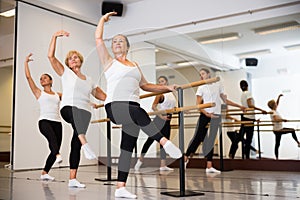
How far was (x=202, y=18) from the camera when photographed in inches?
241

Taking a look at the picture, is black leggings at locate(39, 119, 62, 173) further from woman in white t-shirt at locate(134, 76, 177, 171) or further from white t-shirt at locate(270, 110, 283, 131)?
white t-shirt at locate(270, 110, 283, 131)

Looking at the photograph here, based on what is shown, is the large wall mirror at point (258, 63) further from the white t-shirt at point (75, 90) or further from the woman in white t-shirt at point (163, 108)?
the white t-shirt at point (75, 90)

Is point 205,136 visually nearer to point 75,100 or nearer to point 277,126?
point 277,126

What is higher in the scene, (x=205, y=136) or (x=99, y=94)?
(x=99, y=94)

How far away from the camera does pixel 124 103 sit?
257 cm

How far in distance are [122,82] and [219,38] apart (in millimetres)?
3808

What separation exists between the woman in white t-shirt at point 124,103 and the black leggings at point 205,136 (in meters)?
1.98

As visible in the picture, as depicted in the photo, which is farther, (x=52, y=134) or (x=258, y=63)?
(x=258, y=63)

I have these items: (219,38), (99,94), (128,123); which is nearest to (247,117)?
(219,38)

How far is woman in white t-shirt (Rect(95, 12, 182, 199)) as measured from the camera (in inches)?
101

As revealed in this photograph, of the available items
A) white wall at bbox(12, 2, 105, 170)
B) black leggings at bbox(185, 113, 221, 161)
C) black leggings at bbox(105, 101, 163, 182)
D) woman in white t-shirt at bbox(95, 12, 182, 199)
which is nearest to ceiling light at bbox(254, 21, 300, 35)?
black leggings at bbox(185, 113, 221, 161)

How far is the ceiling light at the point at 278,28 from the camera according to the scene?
17.5ft

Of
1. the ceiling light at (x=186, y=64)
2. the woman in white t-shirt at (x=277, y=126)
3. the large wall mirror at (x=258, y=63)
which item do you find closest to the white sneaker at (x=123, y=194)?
the large wall mirror at (x=258, y=63)

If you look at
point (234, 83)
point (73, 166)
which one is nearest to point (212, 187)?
point (73, 166)
